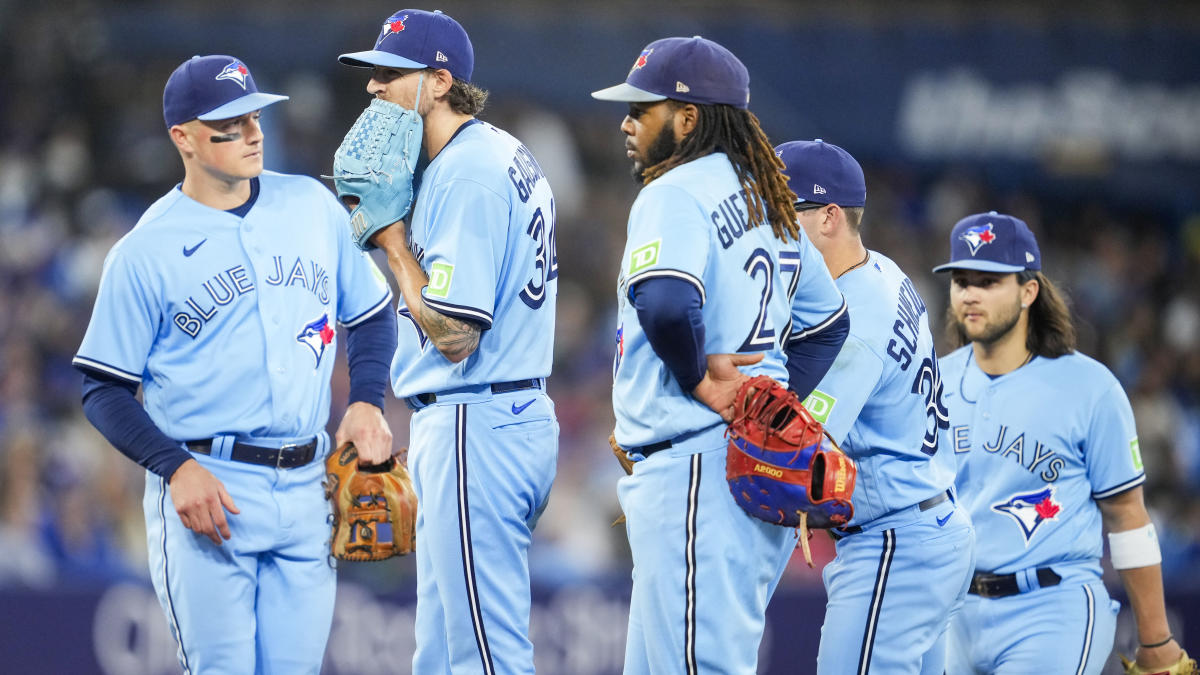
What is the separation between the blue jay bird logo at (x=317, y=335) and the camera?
407 cm

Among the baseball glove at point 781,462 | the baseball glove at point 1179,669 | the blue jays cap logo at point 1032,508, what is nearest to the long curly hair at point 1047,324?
the blue jays cap logo at point 1032,508

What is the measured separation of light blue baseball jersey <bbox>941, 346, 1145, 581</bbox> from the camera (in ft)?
15.4

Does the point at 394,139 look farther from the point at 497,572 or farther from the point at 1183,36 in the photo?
the point at 1183,36

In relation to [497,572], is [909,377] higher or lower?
higher

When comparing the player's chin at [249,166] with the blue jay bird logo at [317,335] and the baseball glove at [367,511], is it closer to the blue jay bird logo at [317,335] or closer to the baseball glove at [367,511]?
the blue jay bird logo at [317,335]

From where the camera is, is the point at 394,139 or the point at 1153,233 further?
the point at 1153,233

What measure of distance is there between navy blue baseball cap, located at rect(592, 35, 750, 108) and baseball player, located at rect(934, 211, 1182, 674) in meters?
1.76

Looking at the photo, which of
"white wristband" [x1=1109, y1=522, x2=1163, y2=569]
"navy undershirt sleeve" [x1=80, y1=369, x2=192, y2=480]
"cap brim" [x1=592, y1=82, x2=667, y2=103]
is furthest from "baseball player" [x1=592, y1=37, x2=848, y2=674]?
"white wristband" [x1=1109, y1=522, x2=1163, y2=569]

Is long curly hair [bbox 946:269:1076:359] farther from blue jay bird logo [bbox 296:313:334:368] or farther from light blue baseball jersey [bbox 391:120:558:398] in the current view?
blue jay bird logo [bbox 296:313:334:368]

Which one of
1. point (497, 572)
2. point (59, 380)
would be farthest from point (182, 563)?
point (59, 380)

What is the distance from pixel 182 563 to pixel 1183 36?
12.3 metres

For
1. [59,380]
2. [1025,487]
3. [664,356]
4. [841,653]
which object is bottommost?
[59,380]

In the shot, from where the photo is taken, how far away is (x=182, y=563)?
3859mm

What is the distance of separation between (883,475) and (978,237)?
4.07 ft
